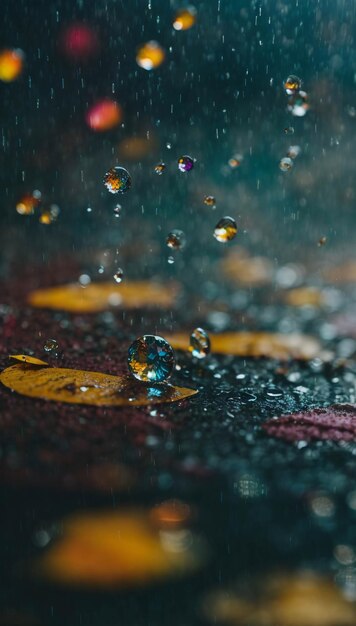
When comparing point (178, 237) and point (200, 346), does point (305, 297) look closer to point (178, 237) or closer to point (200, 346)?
point (178, 237)

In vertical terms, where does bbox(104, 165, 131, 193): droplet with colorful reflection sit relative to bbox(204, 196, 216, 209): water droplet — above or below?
below

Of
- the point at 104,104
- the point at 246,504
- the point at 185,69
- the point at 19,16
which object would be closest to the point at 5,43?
the point at 19,16

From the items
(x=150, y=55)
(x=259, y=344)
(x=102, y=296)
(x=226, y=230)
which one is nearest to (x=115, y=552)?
(x=259, y=344)

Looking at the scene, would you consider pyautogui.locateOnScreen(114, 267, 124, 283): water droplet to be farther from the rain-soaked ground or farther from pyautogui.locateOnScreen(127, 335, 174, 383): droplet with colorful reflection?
pyautogui.locateOnScreen(127, 335, 174, 383): droplet with colorful reflection

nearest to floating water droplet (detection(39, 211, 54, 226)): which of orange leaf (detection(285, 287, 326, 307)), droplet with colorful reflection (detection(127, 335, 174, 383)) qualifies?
orange leaf (detection(285, 287, 326, 307))

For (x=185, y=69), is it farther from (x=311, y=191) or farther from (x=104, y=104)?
(x=311, y=191)
